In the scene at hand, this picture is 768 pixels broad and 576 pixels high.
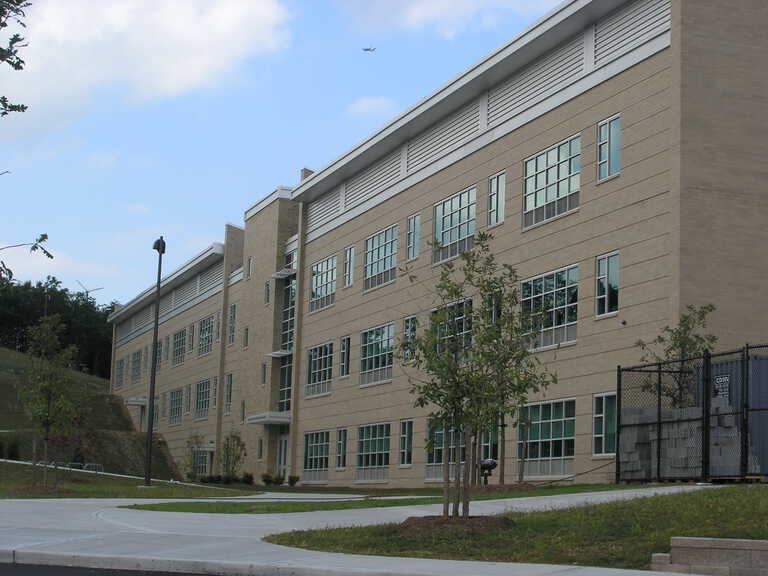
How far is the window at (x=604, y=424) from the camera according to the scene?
107ft

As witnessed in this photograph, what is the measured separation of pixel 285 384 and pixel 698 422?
3777 centimetres

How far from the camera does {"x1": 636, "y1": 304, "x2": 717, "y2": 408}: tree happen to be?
27109mm

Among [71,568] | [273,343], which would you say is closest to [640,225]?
[71,568]

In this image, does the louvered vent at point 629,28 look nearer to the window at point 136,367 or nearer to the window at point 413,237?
the window at point 413,237

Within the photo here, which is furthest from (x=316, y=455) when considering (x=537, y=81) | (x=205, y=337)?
(x=537, y=81)

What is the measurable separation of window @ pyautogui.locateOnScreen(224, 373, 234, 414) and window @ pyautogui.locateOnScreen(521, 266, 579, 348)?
34.5 m

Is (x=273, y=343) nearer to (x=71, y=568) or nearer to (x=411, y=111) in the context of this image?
(x=411, y=111)

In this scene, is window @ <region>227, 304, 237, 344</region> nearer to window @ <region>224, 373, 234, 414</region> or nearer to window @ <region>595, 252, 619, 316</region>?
window @ <region>224, 373, 234, 414</region>

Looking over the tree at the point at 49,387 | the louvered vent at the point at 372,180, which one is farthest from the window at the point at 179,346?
the tree at the point at 49,387

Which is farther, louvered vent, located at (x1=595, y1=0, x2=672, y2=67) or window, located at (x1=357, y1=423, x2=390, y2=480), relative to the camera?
window, located at (x1=357, y1=423, x2=390, y2=480)

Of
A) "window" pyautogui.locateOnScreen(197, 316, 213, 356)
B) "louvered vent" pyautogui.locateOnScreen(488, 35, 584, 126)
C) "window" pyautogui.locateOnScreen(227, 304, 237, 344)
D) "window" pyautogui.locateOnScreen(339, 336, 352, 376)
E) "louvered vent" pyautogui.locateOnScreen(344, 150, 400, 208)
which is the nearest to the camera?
"louvered vent" pyautogui.locateOnScreen(488, 35, 584, 126)

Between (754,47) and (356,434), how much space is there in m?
26.1

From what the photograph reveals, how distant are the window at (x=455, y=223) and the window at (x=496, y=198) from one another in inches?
43.0

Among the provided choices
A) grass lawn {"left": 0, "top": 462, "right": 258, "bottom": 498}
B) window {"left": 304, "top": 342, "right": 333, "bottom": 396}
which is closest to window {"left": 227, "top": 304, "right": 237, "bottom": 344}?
window {"left": 304, "top": 342, "right": 333, "bottom": 396}
